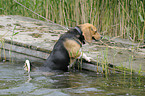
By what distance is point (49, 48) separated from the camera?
5699 millimetres

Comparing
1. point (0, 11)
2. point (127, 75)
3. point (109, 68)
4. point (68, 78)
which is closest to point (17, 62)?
point (68, 78)

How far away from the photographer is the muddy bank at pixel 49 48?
467 cm

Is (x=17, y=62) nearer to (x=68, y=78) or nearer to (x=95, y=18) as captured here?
(x=68, y=78)

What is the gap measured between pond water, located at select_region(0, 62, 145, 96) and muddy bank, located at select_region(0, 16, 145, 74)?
36 centimetres

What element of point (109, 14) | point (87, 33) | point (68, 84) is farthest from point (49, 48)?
point (109, 14)

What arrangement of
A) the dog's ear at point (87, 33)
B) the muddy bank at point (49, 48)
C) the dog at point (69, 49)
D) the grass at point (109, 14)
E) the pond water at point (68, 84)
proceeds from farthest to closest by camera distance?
the grass at point (109, 14)
the dog's ear at point (87, 33)
the dog at point (69, 49)
the muddy bank at point (49, 48)
the pond water at point (68, 84)

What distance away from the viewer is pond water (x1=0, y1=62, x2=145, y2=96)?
3.19 metres

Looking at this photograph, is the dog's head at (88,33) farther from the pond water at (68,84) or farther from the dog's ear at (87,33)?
the pond water at (68,84)

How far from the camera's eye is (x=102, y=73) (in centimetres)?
450

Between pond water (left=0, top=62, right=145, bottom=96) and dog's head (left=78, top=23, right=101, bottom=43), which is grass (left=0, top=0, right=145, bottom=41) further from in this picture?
pond water (left=0, top=62, right=145, bottom=96)

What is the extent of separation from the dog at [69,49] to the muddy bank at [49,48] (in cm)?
34

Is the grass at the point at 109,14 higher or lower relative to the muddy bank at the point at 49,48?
higher

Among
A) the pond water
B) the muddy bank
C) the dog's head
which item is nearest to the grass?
the muddy bank

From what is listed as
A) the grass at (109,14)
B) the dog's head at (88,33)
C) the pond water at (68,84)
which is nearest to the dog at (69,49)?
the dog's head at (88,33)
